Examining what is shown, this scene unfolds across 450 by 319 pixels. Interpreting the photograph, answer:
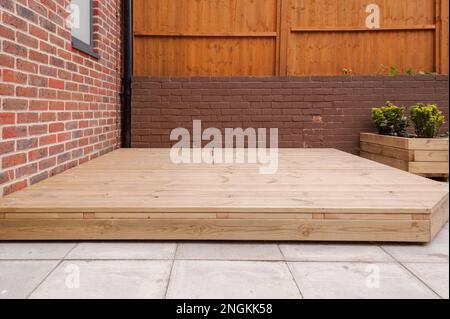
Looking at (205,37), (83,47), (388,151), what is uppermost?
(205,37)

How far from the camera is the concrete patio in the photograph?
154cm

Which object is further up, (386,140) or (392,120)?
(392,120)

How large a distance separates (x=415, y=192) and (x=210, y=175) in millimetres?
1341

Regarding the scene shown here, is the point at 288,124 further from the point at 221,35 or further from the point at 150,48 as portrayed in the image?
the point at 150,48

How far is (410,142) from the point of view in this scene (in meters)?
4.35

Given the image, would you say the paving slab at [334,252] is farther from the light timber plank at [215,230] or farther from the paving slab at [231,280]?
the paving slab at [231,280]

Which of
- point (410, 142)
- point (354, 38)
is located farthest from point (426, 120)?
point (354, 38)

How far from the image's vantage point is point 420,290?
5.13ft

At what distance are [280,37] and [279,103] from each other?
0.82m

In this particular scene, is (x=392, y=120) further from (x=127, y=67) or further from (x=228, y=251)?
(x=228, y=251)

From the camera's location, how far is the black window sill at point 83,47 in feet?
11.5

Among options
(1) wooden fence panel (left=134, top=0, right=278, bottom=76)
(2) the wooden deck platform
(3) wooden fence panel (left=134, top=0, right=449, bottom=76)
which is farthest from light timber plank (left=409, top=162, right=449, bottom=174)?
(1) wooden fence panel (left=134, top=0, right=278, bottom=76)

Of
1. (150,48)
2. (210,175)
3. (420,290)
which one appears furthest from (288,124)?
(420,290)

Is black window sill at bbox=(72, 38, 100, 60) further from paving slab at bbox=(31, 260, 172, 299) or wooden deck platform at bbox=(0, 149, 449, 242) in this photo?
paving slab at bbox=(31, 260, 172, 299)
